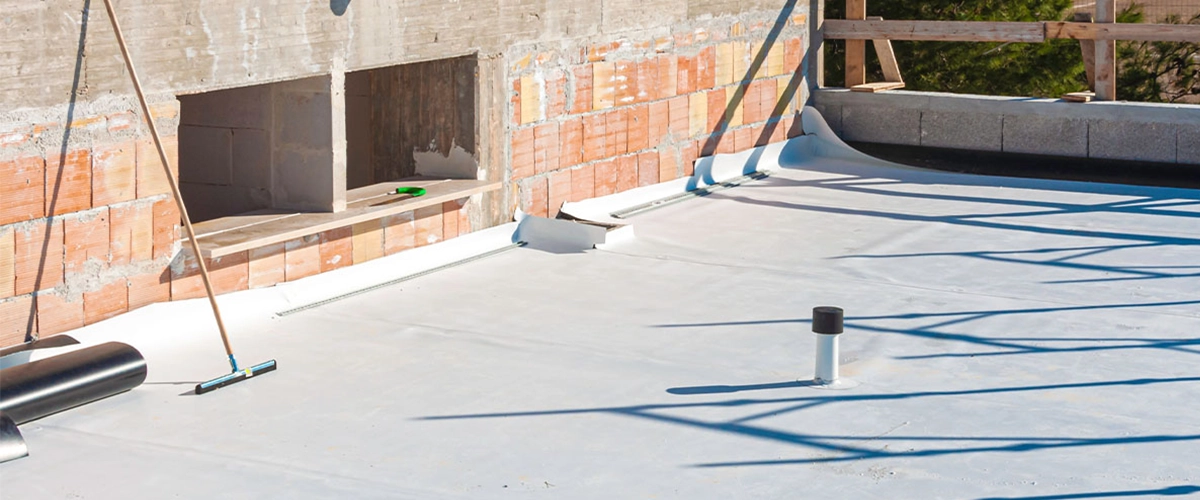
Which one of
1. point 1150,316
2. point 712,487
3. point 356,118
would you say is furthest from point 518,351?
point 356,118

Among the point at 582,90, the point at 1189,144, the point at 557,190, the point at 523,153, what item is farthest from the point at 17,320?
the point at 1189,144

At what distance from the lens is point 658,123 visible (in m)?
11.5

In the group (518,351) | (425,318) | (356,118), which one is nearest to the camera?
(518,351)

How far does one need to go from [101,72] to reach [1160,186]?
28.7ft

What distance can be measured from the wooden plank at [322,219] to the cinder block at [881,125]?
5035mm

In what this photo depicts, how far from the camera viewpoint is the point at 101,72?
23.3ft

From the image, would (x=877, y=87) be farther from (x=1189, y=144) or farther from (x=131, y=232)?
(x=131, y=232)

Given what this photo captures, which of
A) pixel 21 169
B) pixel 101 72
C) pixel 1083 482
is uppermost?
pixel 101 72

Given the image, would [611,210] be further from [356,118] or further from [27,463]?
[27,463]

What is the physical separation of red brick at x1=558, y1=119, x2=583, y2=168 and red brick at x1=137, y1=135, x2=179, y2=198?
11.5ft

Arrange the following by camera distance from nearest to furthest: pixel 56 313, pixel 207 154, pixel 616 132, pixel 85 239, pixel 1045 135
Answer: 1. pixel 56 313
2. pixel 85 239
3. pixel 207 154
4. pixel 616 132
5. pixel 1045 135

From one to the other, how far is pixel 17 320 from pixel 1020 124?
8.92 metres

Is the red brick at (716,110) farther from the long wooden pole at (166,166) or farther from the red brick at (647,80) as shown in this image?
the long wooden pole at (166,166)

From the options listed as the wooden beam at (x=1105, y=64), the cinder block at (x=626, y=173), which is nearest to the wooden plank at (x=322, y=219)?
the cinder block at (x=626, y=173)
